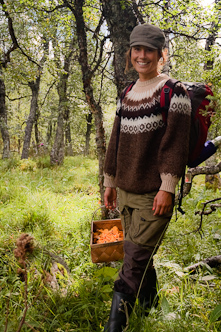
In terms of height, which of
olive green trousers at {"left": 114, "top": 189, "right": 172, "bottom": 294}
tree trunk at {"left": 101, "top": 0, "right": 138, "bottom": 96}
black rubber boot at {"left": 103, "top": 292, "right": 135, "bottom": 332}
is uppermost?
tree trunk at {"left": 101, "top": 0, "right": 138, "bottom": 96}

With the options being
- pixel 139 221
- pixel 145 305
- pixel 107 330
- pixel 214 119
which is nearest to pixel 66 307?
pixel 107 330

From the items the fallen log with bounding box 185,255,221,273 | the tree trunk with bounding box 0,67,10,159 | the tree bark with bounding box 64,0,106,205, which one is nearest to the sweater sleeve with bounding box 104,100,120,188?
the fallen log with bounding box 185,255,221,273

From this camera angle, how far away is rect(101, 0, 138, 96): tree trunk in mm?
3453

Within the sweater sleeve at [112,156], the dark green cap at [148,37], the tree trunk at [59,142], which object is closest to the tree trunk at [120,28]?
the sweater sleeve at [112,156]

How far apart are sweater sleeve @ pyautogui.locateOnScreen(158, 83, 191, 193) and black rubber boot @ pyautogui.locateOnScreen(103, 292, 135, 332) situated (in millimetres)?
1017

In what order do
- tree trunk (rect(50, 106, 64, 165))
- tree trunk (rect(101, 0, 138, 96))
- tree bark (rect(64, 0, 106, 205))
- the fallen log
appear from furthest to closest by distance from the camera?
tree trunk (rect(50, 106, 64, 165)) → tree bark (rect(64, 0, 106, 205)) → tree trunk (rect(101, 0, 138, 96)) → the fallen log

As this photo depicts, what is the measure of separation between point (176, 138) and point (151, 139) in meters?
0.23

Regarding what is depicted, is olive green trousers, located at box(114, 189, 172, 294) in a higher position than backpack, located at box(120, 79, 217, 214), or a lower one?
lower

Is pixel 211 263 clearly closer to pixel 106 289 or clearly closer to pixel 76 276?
pixel 106 289

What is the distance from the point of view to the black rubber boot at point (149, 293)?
7.40ft

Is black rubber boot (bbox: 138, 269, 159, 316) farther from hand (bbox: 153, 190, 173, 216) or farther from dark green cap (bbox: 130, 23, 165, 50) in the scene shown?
dark green cap (bbox: 130, 23, 165, 50)

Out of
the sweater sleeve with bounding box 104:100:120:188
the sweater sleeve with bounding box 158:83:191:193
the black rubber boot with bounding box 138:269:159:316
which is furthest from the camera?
the sweater sleeve with bounding box 104:100:120:188

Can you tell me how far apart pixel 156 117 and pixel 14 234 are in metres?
3.06

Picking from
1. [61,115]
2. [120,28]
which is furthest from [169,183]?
[61,115]
